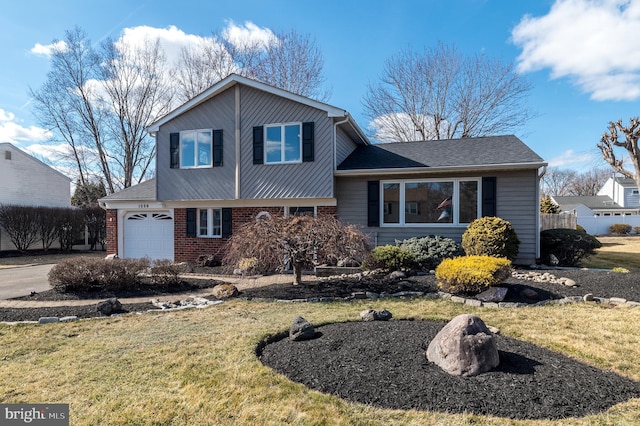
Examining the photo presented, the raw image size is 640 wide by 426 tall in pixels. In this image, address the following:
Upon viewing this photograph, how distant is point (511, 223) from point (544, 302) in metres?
4.48

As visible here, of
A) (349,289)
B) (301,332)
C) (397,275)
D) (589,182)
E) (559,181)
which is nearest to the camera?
(301,332)

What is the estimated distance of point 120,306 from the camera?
6.64 m

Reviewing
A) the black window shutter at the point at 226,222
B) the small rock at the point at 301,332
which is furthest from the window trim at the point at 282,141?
the small rock at the point at 301,332

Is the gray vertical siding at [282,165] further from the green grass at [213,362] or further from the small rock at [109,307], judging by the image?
the small rock at [109,307]

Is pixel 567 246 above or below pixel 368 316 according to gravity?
above

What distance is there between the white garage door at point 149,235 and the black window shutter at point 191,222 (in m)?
1.03

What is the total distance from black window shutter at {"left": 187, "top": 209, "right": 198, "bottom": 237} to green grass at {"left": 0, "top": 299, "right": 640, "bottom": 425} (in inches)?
276

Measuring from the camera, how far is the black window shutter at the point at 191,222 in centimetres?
1299

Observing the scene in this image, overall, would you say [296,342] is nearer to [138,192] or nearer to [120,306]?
[120,306]

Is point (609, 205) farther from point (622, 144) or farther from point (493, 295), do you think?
point (493, 295)

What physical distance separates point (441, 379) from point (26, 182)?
1033 inches

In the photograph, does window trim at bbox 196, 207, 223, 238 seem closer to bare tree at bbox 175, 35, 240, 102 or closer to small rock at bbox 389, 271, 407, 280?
small rock at bbox 389, 271, 407, 280

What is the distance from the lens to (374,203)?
1155cm

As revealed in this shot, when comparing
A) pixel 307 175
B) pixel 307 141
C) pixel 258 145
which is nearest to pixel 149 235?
pixel 258 145
